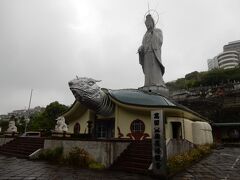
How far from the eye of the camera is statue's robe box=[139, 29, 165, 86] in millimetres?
27750

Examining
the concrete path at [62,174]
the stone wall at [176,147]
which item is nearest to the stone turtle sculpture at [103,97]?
the stone wall at [176,147]

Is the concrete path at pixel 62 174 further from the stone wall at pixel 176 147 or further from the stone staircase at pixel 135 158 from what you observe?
the stone wall at pixel 176 147

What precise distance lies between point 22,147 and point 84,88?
24.5 ft

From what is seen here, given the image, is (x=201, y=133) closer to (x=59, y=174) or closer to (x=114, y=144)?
(x=114, y=144)

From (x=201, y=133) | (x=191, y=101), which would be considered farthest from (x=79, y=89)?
(x=191, y=101)

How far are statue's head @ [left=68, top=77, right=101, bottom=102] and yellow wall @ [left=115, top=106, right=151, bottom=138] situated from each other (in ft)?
11.1

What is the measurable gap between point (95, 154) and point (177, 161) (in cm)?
422

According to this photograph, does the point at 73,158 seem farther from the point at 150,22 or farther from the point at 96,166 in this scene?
the point at 150,22

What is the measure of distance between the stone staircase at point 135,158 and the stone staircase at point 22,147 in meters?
7.46

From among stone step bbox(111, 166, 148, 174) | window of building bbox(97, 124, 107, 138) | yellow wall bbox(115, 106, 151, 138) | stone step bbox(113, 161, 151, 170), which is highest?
yellow wall bbox(115, 106, 151, 138)

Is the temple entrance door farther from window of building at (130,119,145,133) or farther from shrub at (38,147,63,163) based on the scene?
shrub at (38,147,63,163)

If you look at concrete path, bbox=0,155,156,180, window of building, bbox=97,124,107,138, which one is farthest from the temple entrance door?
concrete path, bbox=0,155,156,180

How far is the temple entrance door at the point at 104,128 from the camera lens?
21.2m

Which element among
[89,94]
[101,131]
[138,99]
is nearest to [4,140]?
[101,131]
